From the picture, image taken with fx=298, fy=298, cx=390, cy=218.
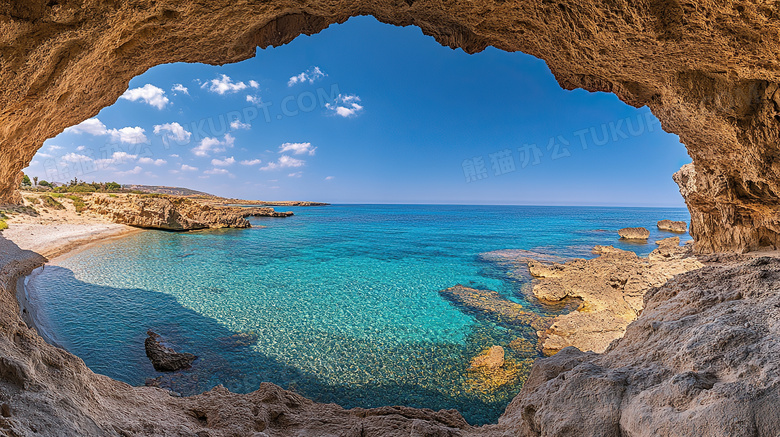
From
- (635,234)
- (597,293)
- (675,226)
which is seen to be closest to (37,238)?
(597,293)

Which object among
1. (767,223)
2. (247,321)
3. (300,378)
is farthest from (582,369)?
(247,321)

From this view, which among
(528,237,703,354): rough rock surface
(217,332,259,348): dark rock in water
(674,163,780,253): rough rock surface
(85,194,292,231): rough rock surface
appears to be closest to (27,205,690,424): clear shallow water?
(217,332,259,348): dark rock in water

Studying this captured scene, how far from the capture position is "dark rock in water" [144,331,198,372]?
7.93m

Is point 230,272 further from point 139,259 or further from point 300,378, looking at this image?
point 300,378

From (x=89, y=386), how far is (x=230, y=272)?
1597 centimetres

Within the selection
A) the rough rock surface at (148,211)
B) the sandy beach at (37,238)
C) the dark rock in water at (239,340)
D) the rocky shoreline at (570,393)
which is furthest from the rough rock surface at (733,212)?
the rough rock surface at (148,211)

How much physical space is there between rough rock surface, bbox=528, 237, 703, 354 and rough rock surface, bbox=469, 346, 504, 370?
1.58 m

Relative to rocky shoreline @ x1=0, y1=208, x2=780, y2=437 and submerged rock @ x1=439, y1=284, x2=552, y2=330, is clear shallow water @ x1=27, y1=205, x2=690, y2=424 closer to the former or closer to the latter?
submerged rock @ x1=439, y1=284, x2=552, y2=330

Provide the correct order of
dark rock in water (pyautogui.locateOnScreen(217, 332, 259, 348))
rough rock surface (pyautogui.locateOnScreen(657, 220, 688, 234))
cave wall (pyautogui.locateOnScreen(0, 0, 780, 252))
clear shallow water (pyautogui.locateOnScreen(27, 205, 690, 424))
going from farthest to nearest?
rough rock surface (pyautogui.locateOnScreen(657, 220, 688, 234)), dark rock in water (pyautogui.locateOnScreen(217, 332, 259, 348)), clear shallow water (pyautogui.locateOnScreen(27, 205, 690, 424)), cave wall (pyautogui.locateOnScreen(0, 0, 780, 252))

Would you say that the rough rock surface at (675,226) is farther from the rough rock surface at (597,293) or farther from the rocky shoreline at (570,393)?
the rocky shoreline at (570,393)

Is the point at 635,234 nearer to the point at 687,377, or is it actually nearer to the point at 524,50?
the point at 524,50

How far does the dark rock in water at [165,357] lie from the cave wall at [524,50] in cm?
522

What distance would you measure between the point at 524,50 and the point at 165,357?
39.8 feet

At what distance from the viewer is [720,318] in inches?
130
